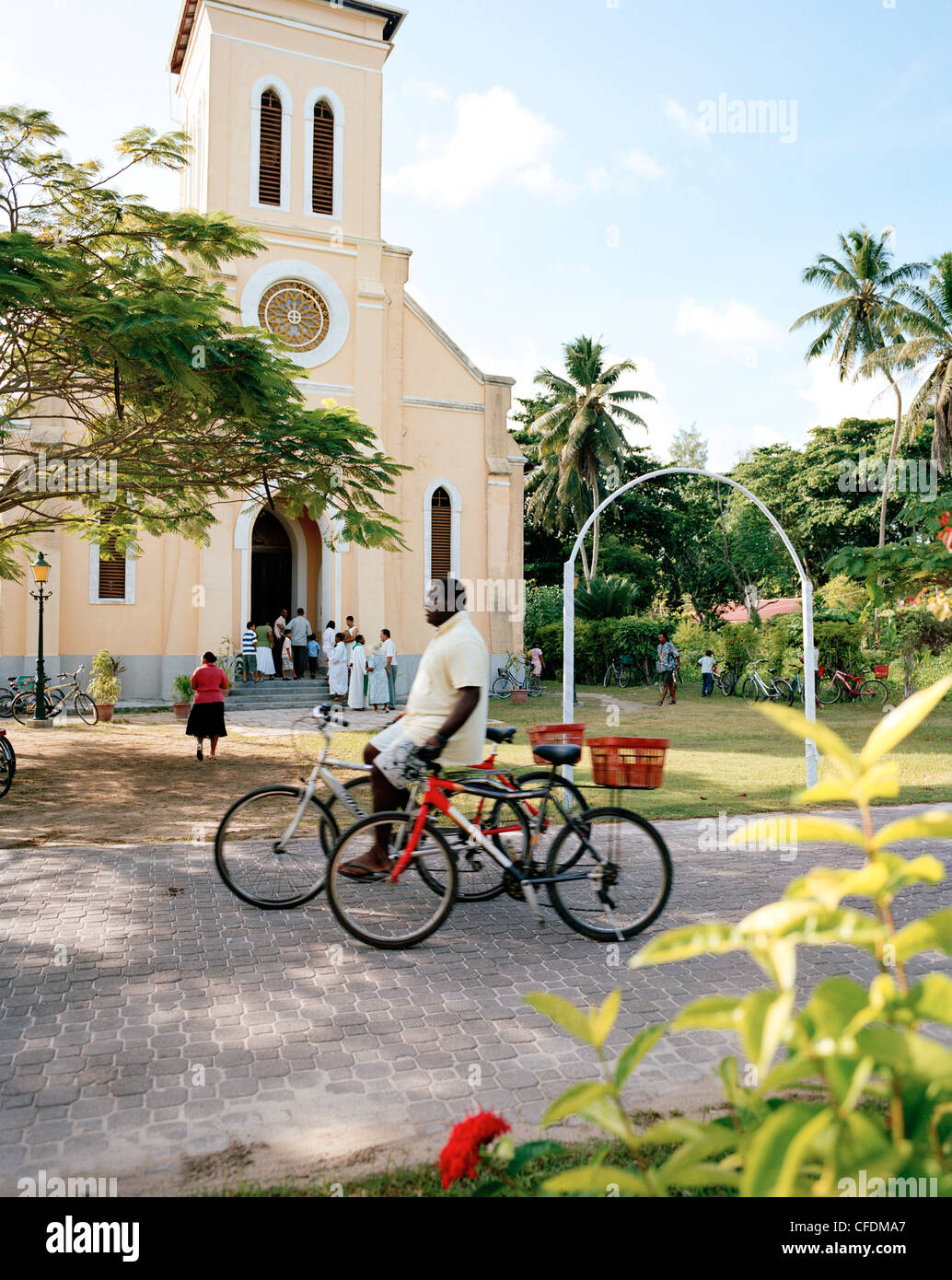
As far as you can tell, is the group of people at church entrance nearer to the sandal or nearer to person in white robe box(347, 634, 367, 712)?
→ person in white robe box(347, 634, 367, 712)

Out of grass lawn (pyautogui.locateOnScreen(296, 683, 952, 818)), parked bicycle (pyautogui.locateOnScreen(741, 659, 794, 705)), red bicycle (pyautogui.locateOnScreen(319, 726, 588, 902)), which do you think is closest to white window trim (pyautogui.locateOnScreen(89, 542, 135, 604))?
grass lawn (pyautogui.locateOnScreen(296, 683, 952, 818))

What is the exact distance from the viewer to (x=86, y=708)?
19641mm

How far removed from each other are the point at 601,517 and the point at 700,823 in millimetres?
34542

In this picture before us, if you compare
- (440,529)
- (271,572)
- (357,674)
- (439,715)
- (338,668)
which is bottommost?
(357,674)

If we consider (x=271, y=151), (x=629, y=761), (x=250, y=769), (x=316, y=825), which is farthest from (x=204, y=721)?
(x=271, y=151)

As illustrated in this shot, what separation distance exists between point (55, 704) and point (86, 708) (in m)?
0.67

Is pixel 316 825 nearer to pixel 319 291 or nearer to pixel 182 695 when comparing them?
pixel 182 695

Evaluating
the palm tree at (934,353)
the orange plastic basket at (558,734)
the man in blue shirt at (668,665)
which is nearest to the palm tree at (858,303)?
the palm tree at (934,353)

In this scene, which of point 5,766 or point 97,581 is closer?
point 5,766

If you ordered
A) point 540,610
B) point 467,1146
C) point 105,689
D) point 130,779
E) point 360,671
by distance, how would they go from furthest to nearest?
point 540,610 < point 360,671 < point 105,689 < point 130,779 < point 467,1146

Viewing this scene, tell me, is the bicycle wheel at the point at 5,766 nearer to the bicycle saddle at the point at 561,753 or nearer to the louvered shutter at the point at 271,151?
the bicycle saddle at the point at 561,753

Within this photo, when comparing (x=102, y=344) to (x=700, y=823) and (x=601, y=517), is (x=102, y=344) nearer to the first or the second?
(x=700, y=823)

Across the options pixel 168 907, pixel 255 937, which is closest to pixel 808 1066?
pixel 255 937

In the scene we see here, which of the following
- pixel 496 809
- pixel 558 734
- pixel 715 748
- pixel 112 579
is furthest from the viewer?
pixel 112 579
